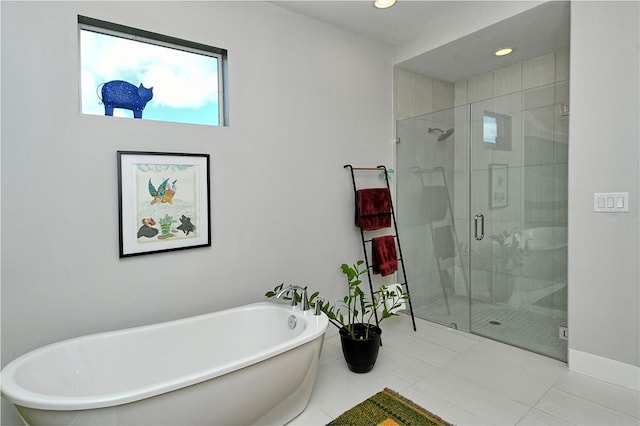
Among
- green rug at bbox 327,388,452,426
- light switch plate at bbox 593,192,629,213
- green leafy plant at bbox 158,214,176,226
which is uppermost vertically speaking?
light switch plate at bbox 593,192,629,213

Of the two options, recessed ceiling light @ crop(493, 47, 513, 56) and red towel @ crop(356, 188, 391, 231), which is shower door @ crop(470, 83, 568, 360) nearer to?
recessed ceiling light @ crop(493, 47, 513, 56)

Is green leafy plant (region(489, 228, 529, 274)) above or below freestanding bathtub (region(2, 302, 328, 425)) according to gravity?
above

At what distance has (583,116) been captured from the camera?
235 centimetres

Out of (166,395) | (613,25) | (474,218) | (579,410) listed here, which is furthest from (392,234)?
(166,395)

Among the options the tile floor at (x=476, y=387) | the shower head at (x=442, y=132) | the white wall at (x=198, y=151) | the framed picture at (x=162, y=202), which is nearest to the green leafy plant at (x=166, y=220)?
the framed picture at (x=162, y=202)

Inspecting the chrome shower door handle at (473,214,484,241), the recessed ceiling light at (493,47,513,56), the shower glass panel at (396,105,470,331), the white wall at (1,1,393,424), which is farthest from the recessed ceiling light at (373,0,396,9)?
the chrome shower door handle at (473,214,484,241)

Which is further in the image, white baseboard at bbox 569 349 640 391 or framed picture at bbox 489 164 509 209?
framed picture at bbox 489 164 509 209

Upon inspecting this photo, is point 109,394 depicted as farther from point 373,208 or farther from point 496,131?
point 496,131

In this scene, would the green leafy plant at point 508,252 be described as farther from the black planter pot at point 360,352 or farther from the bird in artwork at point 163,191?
the bird in artwork at point 163,191

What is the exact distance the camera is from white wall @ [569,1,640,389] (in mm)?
2176

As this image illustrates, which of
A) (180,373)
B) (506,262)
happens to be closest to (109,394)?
(180,373)

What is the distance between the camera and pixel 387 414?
2023 millimetres

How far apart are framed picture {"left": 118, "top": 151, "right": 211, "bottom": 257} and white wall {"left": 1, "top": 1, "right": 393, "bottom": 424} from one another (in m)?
0.06

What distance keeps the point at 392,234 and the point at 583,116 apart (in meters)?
1.86
